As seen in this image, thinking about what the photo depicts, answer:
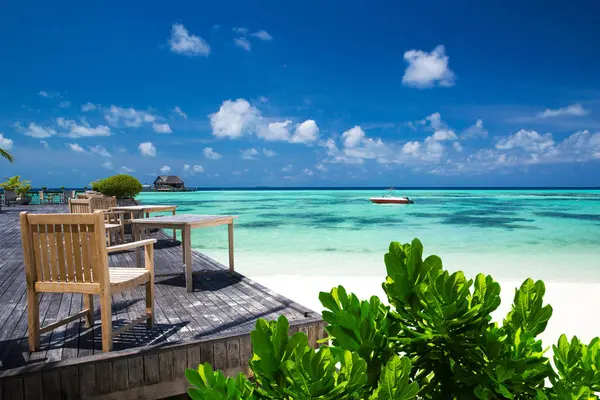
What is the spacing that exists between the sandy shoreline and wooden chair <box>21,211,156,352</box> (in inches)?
118

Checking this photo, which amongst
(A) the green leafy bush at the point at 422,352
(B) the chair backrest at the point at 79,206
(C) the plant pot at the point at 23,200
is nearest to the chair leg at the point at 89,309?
(A) the green leafy bush at the point at 422,352

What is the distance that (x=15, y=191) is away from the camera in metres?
22.4

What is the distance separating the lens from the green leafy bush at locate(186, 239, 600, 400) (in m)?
0.60

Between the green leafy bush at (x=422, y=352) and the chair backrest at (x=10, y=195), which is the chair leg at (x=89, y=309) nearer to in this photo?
the green leafy bush at (x=422, y=352)

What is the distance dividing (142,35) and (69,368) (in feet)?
366

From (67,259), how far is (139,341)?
0.71m

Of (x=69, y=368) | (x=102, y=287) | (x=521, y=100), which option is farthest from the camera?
(x=521, y=100)

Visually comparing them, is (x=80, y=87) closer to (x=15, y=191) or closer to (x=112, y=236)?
(x=15, y=191)

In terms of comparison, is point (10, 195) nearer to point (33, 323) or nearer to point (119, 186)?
point (119, 186)

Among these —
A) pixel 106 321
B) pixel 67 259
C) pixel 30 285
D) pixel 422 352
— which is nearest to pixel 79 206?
pixel 30 285

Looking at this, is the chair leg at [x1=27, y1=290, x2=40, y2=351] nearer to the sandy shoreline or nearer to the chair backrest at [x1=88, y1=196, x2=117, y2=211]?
the sandy shoreline

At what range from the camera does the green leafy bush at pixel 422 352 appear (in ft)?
1.98

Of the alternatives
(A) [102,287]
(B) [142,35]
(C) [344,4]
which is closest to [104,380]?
(A) [102,287]

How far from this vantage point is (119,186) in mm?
9883
